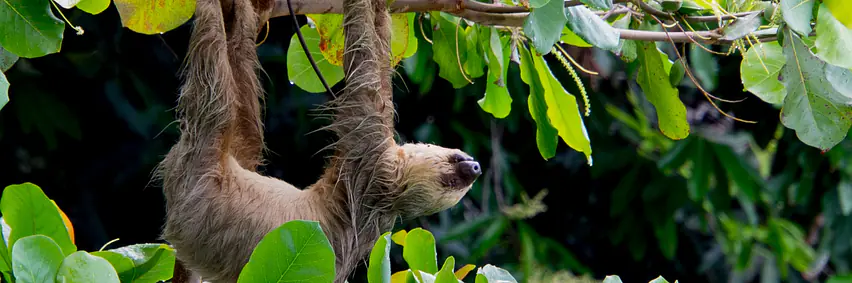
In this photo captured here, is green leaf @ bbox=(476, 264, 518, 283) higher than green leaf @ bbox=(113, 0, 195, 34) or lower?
lower

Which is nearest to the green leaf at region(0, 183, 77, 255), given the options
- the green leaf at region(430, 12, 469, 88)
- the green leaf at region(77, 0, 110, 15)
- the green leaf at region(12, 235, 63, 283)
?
the green leaf at region(12, 235, 63, 283)

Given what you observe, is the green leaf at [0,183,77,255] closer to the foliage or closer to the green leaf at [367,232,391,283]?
the foliage

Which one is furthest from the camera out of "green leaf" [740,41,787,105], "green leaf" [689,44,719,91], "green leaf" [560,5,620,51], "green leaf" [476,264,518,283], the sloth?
"green leaf" [689,44,719,91]

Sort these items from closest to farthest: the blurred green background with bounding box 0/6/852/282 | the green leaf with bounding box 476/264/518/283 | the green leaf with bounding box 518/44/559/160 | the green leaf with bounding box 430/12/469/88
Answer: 1. the green leaf with bounding box 476/264/518/283
2. the green leaf with bounding box 518/44/559/160
3. the green leaf with bounding box 430/12/469/88
4. the blurred green background with bounding box 0/6/852/282

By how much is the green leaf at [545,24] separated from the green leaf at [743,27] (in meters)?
0.56

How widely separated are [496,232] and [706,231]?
99.7 inches

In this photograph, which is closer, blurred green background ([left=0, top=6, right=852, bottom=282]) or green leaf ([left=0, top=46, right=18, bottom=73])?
green leaf ([left=0, top=46, right=18, bottom=73])

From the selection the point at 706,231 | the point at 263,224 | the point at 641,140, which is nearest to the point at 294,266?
the point at 263,224

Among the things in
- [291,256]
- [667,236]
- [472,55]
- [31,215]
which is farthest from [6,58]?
[667,236]

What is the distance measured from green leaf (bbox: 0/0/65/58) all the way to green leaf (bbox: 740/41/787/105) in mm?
2083

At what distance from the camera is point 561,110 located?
3488 mm

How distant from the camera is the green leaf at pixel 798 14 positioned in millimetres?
2408

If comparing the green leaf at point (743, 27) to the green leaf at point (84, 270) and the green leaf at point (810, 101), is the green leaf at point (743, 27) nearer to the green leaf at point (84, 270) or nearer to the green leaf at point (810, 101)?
the green leaf at point (810, 101)

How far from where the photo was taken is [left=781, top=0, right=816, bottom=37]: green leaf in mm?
2408
